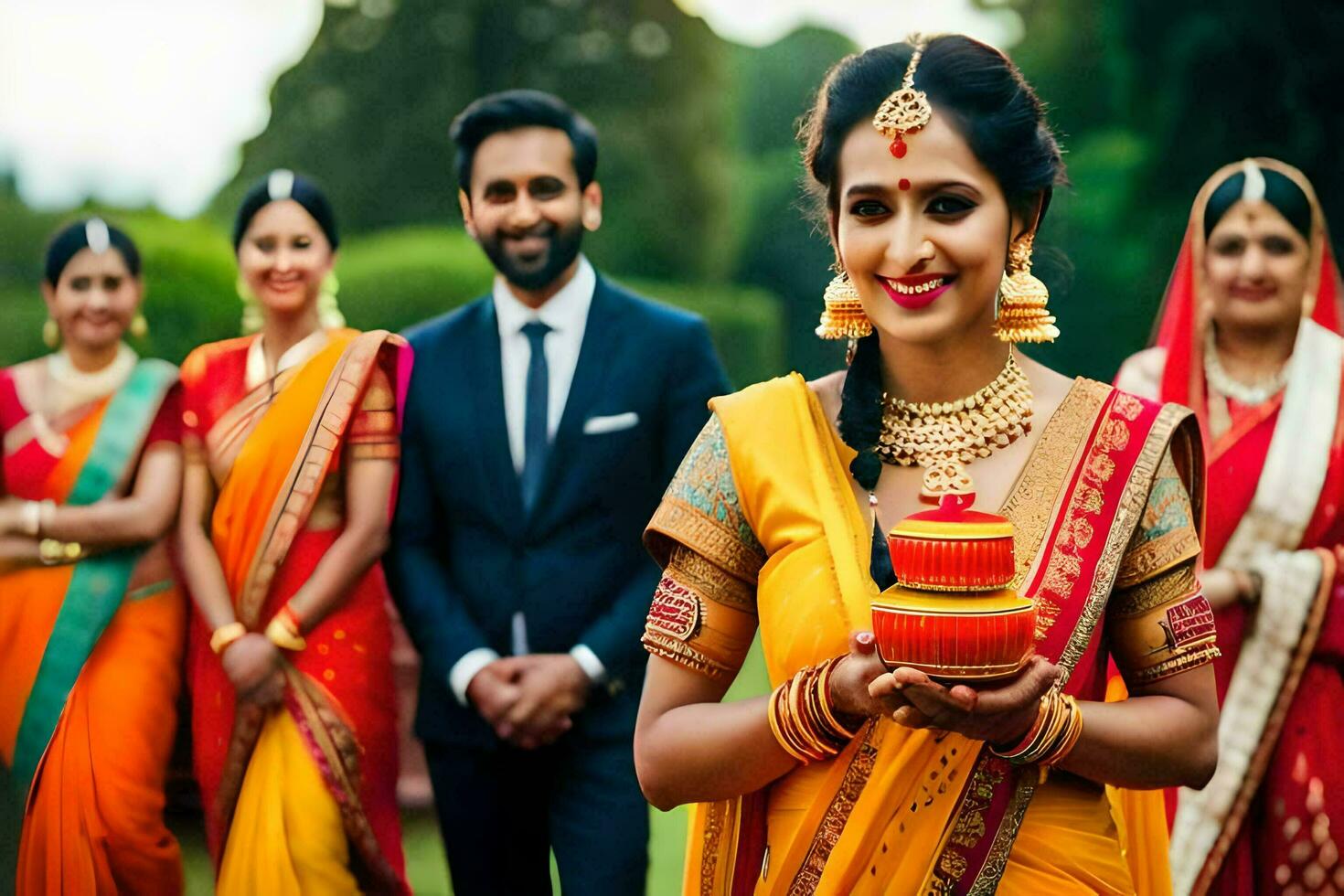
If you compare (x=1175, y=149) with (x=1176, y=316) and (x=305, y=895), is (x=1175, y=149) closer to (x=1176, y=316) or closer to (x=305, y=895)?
(x=1176, y=316)

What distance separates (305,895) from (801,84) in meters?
2.70

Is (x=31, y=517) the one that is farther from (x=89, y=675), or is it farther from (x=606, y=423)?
(x=606, y=423)

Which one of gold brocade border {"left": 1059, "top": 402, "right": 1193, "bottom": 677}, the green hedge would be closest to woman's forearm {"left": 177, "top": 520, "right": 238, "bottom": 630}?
the green hedge

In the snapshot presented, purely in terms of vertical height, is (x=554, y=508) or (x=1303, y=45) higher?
(x=1303, y=45)

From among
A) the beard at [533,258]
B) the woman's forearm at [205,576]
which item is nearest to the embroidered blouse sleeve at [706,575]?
the beard at [533,258]

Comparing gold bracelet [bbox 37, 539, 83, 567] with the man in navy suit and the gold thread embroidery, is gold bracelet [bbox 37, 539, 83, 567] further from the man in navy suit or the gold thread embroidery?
the gold thread embroidery

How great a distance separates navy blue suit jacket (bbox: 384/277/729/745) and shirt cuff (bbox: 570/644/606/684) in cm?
2

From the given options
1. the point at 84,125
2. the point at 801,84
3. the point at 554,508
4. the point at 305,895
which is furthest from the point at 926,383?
the point at 84,125

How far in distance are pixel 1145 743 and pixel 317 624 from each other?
236cm

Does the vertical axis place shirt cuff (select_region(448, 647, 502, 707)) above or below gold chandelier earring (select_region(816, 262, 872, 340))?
below

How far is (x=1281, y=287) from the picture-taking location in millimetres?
4395

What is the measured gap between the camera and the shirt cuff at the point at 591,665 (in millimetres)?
3857

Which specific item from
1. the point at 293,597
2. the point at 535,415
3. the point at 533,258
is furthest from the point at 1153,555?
the point at 293,597

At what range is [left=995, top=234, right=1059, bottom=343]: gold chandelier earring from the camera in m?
2.40
